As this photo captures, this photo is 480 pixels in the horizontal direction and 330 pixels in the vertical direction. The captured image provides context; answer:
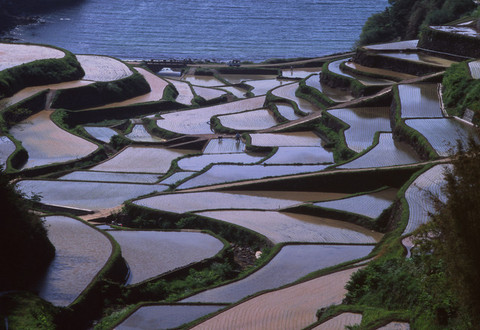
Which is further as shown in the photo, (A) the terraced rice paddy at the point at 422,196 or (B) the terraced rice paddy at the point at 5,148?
(B) the terraced rice paddy at the point at 5,148

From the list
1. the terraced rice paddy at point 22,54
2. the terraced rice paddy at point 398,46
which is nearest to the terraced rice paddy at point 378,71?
the terraced rice paddy at point 398,46

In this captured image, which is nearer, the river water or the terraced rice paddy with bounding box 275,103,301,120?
the terraced rice paddy with bounding box 275,103,301,120

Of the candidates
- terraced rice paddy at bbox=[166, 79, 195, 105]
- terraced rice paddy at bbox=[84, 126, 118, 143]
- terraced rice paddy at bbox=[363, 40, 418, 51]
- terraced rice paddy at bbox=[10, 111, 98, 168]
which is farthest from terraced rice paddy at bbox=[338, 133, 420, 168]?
terraced rice paddy at bbox=[166, 79, 195, 105]

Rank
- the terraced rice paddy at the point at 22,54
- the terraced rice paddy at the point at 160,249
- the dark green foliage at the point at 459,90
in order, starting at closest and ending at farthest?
the terraced rice paddy at the point at 160,249
the dark green foliage at the point at 459,90
the terraced rice paddy at the point at 22,54

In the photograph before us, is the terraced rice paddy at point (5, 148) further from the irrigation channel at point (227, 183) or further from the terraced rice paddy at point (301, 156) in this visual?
the terraced rice paddy at point (301, 156)

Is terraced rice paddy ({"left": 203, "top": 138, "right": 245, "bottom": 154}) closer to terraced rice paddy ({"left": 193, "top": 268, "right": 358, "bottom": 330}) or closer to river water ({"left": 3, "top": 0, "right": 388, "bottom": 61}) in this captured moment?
terraced rice paddy ({"left": 193, "top": 268, "right": 358, "bottom": 330})

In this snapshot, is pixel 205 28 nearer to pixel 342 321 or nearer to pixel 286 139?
pixel 286 139

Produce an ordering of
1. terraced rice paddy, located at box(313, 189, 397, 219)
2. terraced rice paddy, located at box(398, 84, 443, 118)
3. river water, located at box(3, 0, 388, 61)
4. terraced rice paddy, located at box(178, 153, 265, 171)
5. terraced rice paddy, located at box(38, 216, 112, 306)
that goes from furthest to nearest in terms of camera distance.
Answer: river water, located at box(3, 0, 388, 61)
terraced rice paddy, located at box(178, 153, 265, 171)
terraced rice paddy, located at box(398, 84, 443, 118)
terraced rice paddy, located at box(313, 189, 397, 219)
terraced rice paddy, located at box(38, 216, 112, 306)

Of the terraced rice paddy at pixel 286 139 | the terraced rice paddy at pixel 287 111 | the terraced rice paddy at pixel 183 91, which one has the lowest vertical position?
the terraced rice paddy at pixel 183 91
